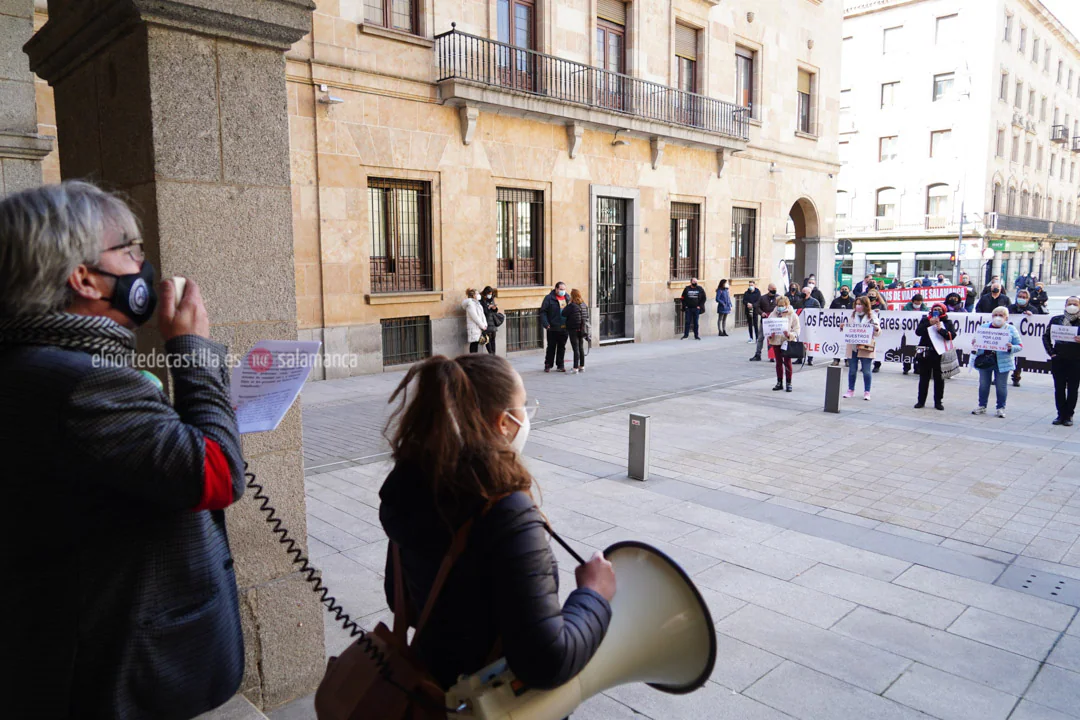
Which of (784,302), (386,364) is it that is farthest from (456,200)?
(784,302)

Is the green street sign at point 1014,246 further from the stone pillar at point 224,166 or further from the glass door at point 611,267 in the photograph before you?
the stone pillar at point 224,166

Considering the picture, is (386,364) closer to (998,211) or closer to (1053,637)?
(1053,637)

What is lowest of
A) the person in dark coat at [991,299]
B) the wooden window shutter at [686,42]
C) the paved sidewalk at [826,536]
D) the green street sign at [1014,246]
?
the paved sidewalk at [826,536]

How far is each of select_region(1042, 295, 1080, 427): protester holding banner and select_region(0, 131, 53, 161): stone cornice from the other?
12978 millimetres

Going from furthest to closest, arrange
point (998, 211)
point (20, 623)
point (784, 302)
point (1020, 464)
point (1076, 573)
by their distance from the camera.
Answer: point (998, 211) → point (784, 302) → point (1020, 464) → point (1076, 573) → point (20, 623)

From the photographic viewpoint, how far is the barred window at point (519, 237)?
56.5 ft

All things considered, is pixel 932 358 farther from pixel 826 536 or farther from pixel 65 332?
pixel 65 332

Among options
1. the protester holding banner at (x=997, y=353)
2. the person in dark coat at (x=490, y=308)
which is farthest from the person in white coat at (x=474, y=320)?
the protester holding banner at (x=997, y=353)

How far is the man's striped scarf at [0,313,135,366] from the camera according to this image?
4.97 ft

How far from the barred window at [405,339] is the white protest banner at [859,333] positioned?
25.9 feet

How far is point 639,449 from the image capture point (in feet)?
24.3

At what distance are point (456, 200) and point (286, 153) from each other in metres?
13.0

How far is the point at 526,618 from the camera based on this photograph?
162 centimetres

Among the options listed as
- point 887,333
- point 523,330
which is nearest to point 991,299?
point 887,333
